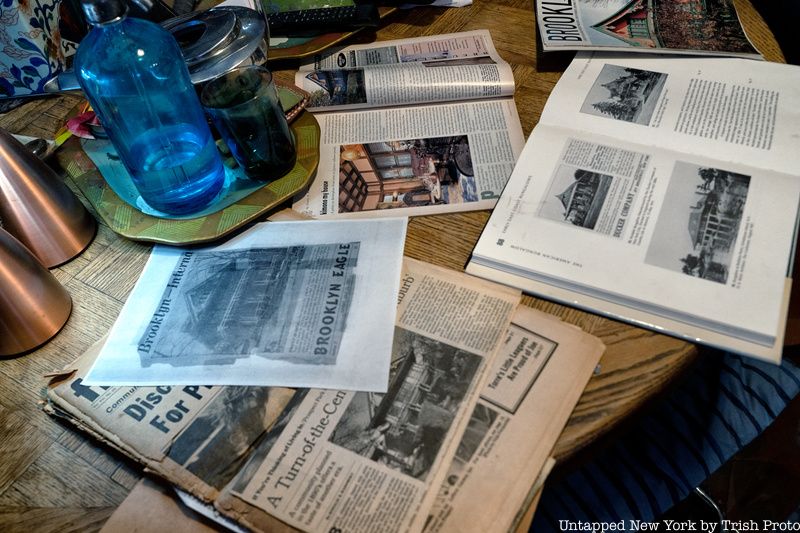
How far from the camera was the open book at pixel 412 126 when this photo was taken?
0.70 meters

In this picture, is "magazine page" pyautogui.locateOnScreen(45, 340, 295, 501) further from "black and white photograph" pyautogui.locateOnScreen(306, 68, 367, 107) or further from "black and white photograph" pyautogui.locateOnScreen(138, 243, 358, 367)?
"black and white photograph" pyautogui.locateOnScreen(306, 68, 367, 107)

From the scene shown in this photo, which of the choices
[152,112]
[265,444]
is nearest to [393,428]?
[265,444]

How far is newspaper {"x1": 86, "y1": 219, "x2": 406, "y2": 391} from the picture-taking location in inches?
21.7

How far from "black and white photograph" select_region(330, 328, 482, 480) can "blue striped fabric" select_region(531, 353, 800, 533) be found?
252 millimetres

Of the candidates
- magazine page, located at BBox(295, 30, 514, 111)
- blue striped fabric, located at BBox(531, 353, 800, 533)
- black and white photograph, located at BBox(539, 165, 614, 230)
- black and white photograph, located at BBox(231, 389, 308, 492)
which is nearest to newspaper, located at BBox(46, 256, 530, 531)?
black and white photograph, located at BBox(231, 389, 308, 492)

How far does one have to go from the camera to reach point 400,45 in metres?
0.91

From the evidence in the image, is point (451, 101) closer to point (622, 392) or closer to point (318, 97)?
point (318, 97)

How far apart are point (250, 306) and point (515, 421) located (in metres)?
0.30

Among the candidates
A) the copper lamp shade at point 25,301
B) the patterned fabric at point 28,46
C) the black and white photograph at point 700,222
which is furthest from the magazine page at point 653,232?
the patterned fabric at point 28,46

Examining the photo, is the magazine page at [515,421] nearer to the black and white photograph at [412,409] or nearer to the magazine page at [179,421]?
the black and white photograph at [412,409]

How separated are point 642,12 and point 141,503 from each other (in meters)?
0.95

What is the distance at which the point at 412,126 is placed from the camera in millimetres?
785

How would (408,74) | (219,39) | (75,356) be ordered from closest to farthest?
(75,356) → (219,39) → (408,74)

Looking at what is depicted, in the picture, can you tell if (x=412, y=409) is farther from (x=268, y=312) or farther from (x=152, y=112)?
(x=152, y=112)
